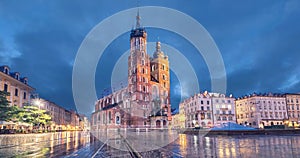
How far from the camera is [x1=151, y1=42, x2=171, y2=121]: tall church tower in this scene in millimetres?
97906

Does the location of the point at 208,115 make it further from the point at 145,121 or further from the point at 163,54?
the point at 163,54

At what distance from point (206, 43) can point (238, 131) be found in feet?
54.5

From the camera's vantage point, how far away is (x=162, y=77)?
346 feet

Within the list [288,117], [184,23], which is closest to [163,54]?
[288,117]

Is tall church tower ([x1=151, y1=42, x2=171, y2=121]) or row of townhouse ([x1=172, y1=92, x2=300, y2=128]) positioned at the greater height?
tall church tower ([x1=151, y1=42, x2=171, y2=121])

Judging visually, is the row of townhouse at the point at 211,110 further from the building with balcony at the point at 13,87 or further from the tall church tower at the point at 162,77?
the building with balcony at the point at 13,87

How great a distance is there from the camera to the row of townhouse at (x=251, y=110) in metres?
83.2

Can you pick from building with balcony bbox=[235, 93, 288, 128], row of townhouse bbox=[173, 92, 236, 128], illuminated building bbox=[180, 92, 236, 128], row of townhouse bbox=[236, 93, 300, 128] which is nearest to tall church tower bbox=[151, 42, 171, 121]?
row of townhouse bbox=[173, 92, 236, 128]

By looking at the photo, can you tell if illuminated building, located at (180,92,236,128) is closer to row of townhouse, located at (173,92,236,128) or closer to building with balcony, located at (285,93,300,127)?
row of townhouse, located at (173,92,236,128)

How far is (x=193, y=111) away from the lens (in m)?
89.3

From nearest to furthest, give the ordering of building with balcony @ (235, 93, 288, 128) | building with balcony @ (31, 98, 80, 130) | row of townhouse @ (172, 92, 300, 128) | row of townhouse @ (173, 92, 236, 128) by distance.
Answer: building with balcony @ (31, 98, 80, 130) < building with balcony @ (235, 93, 288, 128) < row of townhouse @ (172, 92, 300, 128) < row of townhouse @ (173, 92, 236, 128)

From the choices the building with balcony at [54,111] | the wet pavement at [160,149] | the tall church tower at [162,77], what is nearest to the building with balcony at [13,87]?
the building with balcony at [54,111]

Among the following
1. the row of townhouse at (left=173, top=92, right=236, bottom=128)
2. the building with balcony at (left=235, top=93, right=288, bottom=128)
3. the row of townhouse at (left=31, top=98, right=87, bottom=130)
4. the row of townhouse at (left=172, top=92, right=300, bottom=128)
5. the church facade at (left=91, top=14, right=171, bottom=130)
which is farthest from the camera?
the church facade at (left=91, top=14, right=171, bottom=130)

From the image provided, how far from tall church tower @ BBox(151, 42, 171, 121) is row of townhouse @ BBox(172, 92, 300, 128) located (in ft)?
47.3
